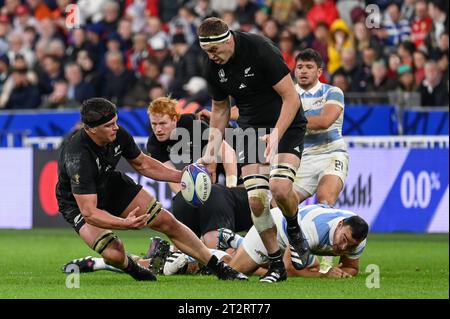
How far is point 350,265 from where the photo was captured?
11977 mm

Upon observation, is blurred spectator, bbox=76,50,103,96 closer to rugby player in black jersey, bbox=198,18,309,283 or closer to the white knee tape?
rugby player in black jersey, bbox=198,18,309,283

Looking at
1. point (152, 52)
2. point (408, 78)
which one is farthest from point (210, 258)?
point (152, 52)

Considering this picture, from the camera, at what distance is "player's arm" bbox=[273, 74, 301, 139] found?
1070cm

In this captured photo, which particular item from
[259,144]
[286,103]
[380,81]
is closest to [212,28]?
[286,103]

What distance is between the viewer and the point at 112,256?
35.8 feet

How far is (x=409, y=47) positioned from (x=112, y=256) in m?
11.2

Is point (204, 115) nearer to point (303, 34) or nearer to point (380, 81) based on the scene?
point (380, 81)

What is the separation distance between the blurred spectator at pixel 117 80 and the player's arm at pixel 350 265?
36.7ft

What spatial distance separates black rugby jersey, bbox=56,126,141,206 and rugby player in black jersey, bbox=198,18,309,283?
2.69ft

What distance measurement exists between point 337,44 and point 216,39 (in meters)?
11.0

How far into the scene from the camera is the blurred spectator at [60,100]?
22531mm

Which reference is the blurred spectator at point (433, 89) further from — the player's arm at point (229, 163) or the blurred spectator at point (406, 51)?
the player's arm at point (229, 163)

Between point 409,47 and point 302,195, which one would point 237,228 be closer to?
point 302,195

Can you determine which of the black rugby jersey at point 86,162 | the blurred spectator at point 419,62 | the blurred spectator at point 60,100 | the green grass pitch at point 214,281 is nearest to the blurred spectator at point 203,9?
the blurred spectator at point 60,100
